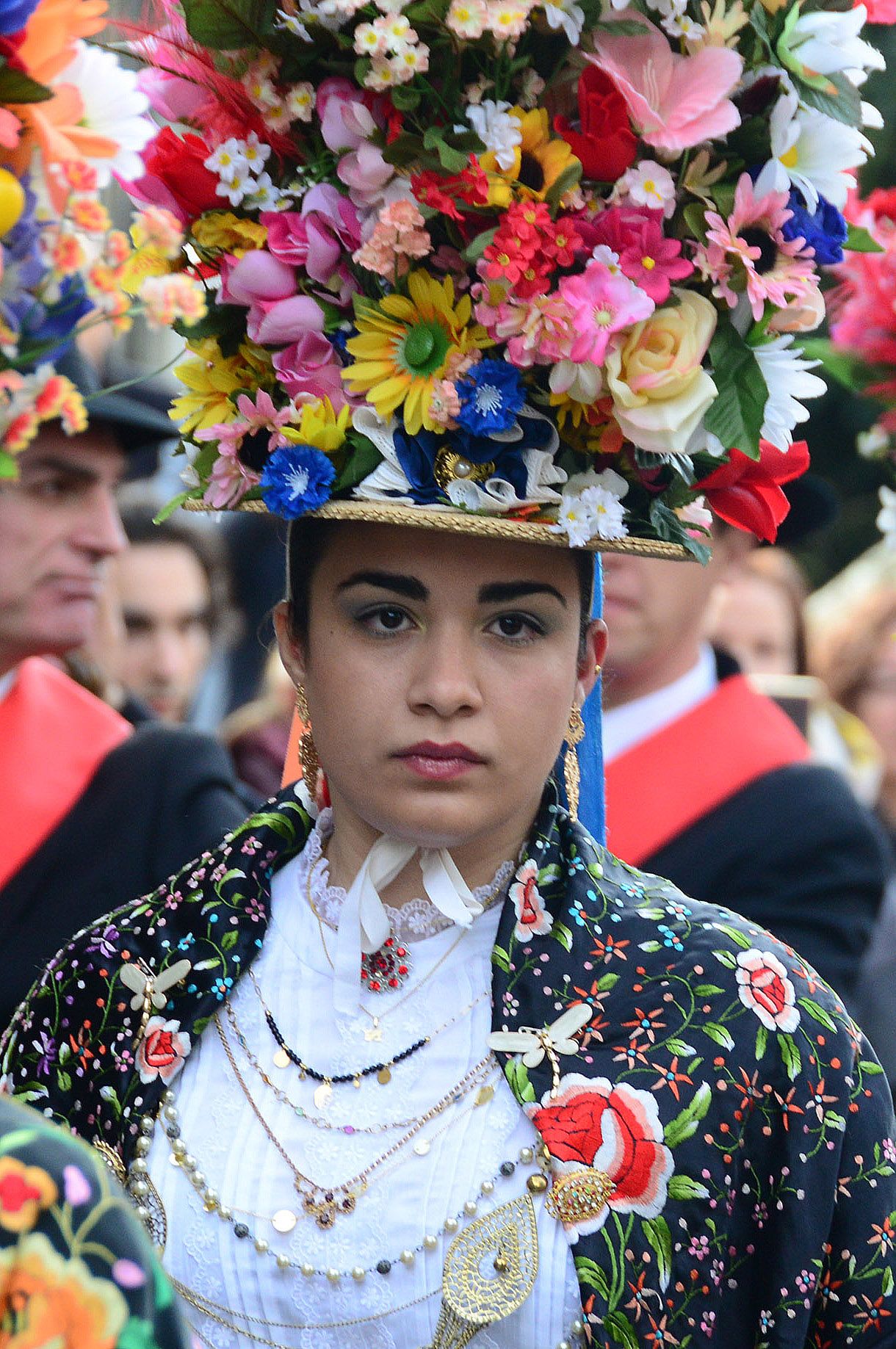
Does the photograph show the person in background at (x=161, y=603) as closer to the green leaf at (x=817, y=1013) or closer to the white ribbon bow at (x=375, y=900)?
the white ribbon bow at (x=375, y=900)

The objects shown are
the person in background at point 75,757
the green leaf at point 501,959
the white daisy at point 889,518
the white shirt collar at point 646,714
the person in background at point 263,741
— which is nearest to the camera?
the green leaf at point 501,959

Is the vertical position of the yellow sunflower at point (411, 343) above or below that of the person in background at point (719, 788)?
above

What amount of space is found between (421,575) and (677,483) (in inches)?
14.3

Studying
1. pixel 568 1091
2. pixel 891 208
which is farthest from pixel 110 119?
pixel 891 208

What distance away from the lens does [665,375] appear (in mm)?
2203

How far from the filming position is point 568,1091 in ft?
7.41

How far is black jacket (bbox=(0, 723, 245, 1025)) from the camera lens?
342 cm

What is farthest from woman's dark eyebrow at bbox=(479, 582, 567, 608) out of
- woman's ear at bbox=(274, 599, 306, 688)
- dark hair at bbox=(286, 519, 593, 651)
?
woman's ear at bbox=(274, 599, 306, 688)

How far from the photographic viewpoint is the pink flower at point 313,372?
233cm

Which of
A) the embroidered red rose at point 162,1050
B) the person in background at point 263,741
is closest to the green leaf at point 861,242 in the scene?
the embroidered red rose at point 162,1050

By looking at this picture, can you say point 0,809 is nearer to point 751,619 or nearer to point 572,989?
point 572,989

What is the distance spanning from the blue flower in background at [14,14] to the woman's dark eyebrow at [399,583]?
769 millimetres

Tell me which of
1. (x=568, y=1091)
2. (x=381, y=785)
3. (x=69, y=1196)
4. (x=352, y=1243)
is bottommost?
(x=352, y=1243)

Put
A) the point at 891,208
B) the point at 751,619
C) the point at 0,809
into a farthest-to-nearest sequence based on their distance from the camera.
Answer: the point at 751,619 → the point at 0,809 → the point at 891,208
